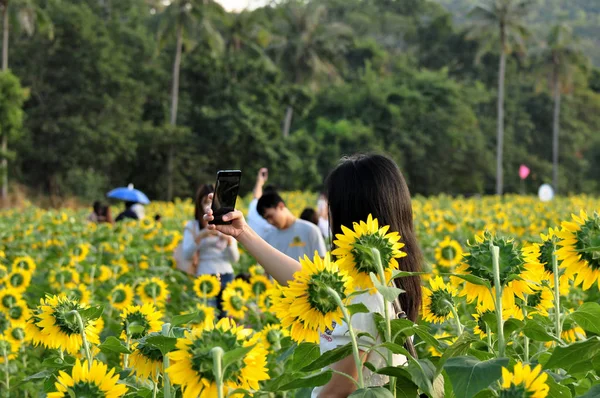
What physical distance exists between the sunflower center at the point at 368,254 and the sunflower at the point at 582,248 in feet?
1.01

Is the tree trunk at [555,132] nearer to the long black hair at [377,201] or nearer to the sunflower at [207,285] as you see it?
the sunflower at [207,285]

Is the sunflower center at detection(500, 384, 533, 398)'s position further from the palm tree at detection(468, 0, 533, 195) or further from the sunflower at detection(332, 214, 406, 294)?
the palm tree at detection(468, 0, 533, 195)

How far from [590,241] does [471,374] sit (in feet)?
1.20

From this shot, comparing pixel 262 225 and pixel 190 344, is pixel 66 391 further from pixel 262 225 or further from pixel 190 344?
pixel 262 225

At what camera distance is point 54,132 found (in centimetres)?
3322

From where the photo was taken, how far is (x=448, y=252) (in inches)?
198

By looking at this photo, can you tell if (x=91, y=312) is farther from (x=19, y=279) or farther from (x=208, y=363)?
(x=19, y=279)

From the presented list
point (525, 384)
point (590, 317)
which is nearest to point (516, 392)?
point (525, 384)

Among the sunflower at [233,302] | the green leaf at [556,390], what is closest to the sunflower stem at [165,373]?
the green leaf at [556,390]

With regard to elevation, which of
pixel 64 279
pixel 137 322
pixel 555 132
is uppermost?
pixel 137 322

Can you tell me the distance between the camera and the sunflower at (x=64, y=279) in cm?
538

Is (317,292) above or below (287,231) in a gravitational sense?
above

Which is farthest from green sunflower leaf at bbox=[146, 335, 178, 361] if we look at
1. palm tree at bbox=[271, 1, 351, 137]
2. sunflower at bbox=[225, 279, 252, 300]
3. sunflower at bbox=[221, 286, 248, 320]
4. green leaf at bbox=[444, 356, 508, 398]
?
palm tree at bbox=[271, 1, 351, 137]

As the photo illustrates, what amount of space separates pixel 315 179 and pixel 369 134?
12.6 ft
